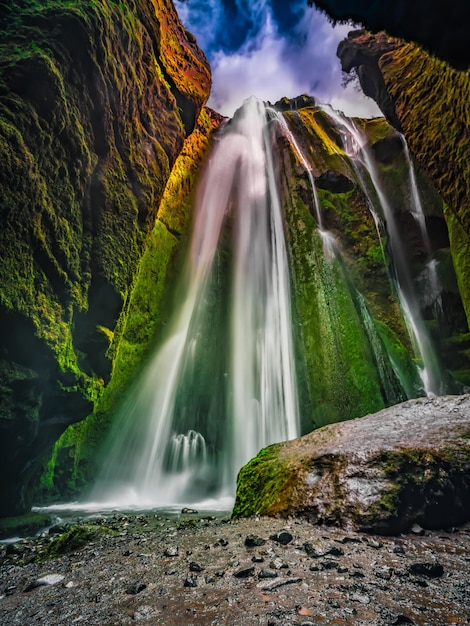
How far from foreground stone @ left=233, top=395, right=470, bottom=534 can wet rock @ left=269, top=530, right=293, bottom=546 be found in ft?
1.70

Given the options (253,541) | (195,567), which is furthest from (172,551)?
(253,541)

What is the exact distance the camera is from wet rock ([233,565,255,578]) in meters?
2.24

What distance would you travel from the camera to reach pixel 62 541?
3.94m

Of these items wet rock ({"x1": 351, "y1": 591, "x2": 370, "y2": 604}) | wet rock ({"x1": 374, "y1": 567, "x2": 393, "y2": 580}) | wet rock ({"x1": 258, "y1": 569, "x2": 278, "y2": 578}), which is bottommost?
wet rock ({"x1": 258, "y1": 569, "x2": 278, "y2": 578})

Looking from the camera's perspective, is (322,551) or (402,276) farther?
(402,276)

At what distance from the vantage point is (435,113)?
856cm

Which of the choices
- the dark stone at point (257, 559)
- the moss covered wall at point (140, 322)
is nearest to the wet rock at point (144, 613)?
the dark stone at point (257, 559)

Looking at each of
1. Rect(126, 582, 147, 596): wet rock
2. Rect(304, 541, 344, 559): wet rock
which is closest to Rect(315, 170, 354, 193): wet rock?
Rect(304, 541, 344, 559): wet rock

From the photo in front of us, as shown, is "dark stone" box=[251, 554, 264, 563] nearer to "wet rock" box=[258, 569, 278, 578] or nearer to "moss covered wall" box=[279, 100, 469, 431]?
"wet rock" box=[258, 569, 278, 578]

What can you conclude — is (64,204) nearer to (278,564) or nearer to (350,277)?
(278,564)

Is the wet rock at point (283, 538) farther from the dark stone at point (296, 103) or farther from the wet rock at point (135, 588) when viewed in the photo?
the dark stone at point (296, 103)

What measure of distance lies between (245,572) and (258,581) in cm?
18

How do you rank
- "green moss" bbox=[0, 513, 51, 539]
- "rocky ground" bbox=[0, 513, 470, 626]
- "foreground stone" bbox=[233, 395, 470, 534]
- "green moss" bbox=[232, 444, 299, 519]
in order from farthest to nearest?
1. "green moss" bbox=[0, 513, 51, 539]
2. "green moss" bbox=[232, 444, 299, 519]
3. "foreground stone" bbox=[233, 395, 470, 534]
4. "rocky ground" bbox=[0, 513, 470, 626]

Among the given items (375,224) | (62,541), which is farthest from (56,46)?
(375,224)
